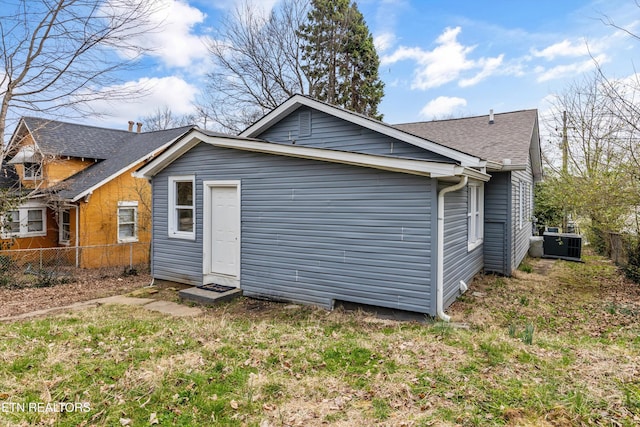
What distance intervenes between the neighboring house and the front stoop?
7.98m

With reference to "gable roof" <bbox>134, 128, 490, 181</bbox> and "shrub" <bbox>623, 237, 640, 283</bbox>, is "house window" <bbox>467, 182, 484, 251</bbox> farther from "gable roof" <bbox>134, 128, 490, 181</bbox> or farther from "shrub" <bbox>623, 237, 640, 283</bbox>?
"shrub" <bbox>623, 237, 640, 283</bbox>

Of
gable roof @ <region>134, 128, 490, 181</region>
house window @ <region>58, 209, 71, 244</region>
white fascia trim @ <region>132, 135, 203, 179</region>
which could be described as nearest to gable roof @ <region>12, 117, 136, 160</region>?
house window @ <region>58, 209, 71, 244</region>

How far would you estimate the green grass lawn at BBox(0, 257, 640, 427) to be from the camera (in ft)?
9.95

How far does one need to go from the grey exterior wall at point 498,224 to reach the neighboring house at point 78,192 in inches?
472

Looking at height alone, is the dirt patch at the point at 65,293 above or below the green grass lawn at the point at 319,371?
below

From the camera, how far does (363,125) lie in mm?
7465

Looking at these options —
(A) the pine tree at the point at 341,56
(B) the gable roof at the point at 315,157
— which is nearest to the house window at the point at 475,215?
(B) the gable roof at the point at 315,157

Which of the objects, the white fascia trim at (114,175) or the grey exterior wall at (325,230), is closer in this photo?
the grey exterior wall at (325,230)

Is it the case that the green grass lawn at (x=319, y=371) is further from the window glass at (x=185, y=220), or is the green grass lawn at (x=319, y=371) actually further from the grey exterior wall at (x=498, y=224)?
the grey exterior wall at (x=498, y=224)

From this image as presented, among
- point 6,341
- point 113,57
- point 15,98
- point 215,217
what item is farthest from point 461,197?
point 15,98

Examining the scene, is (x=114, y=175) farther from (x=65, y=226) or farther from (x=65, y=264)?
(x=65, y=264)

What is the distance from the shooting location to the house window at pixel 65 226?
1412 centimetres

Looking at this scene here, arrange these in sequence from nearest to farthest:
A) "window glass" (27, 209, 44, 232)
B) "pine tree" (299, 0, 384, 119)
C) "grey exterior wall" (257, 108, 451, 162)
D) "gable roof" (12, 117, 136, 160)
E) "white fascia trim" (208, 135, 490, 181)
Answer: "white fascia trim" (208, 135, 490, 181) → "grey exterior wall" (257, 108, 451, 162) → "window glass" (27, 209, 44, 232) → "gable roof" (12, 117, 136, 160) → "pine tree" (299, 0, 384, 119)

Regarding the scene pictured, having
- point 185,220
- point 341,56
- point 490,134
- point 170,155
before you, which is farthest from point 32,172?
point 490,134
